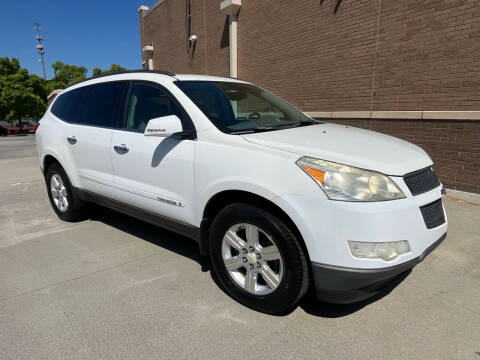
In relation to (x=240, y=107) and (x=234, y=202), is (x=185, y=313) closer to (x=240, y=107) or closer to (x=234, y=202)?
(x=234, y=202)

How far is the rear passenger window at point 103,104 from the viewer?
360 cm

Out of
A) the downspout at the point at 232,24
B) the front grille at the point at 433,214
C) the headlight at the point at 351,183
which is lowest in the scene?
the front grille at the point at 433,214

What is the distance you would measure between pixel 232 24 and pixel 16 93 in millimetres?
31140

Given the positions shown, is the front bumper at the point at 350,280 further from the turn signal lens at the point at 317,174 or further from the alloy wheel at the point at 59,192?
the alloy wheel at the point at 59,192

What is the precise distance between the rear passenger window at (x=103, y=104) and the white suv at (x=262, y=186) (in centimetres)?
2

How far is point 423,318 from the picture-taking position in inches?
97.8

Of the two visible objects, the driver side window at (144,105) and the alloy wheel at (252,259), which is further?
the driver side window at (144,105)

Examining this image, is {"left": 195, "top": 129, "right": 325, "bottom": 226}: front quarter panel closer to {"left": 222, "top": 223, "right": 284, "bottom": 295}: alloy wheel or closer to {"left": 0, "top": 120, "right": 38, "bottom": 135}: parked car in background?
{"left": 222, "top": 223, "right": 284, "bottom": 295}: alloy wheel

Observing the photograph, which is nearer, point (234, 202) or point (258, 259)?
point (258, 259)

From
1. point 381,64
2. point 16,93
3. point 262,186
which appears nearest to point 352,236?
point 262,186

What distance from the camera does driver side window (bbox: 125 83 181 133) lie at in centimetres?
316

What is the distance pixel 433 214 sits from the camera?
2365 mm

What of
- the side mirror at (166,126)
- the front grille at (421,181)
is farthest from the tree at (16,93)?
the front grille at (421,181)

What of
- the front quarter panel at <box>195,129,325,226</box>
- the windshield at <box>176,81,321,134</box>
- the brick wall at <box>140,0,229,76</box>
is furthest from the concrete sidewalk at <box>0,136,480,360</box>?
the brick wall at <box>140,0,229,76</box>
